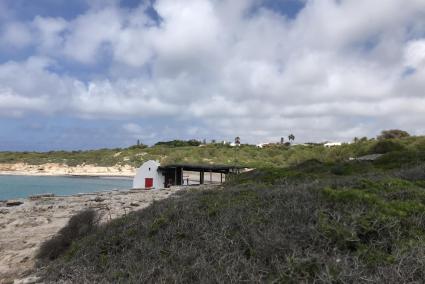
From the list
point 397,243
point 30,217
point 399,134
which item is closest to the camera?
point 397,243

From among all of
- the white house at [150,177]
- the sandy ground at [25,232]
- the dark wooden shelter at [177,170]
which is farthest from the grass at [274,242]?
the dark wooden shelter at [177,170]

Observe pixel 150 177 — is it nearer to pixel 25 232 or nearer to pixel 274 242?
pixel 25 232

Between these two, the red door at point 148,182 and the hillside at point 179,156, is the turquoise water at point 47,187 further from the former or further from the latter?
the hillside at point 179,156

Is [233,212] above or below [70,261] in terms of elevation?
above

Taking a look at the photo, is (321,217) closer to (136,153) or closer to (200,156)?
(200,156)

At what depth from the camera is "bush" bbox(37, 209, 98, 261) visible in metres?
10.2

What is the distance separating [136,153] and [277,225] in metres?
86.8

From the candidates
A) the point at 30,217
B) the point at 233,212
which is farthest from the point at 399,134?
the point at 233,212

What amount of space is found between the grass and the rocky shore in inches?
2846

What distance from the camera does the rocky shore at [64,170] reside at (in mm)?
81000

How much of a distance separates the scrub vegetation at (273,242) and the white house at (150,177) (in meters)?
25.0

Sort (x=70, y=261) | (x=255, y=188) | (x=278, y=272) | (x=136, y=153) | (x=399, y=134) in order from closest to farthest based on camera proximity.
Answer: (x=278, y=272) → (x=70, y=261) → (x=255, y=188) → (x=399, y=134) → (x=136, y=153)

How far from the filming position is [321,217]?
6262mm

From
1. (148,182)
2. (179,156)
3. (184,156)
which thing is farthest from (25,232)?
(179,156)
